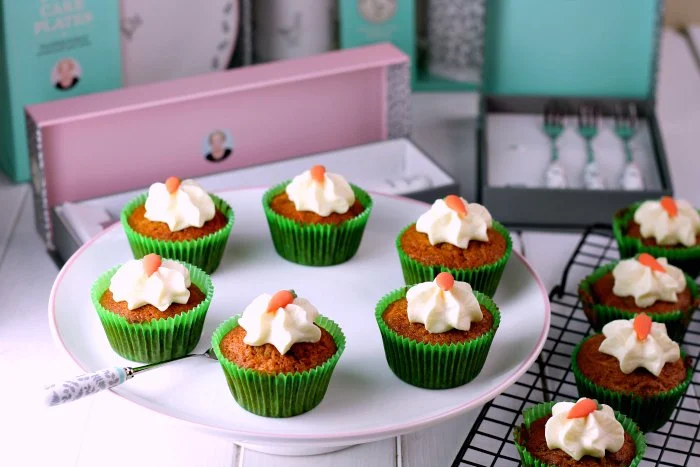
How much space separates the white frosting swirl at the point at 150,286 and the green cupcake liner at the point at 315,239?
0.70 ft

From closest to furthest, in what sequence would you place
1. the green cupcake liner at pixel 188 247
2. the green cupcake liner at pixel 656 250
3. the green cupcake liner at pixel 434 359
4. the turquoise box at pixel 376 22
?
the green cupcake liner at pixel 434 359, the green cupcake liner at pixel 188 247, the green cupcake liner at pixel 656 250, the turquoise box at pixel 376 22

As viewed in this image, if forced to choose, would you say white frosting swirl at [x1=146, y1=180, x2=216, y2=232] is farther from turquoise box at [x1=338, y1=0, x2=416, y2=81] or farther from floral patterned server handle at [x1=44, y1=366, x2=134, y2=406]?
turquoise box at [x1=338, y1=0, x2=416, y2=81]

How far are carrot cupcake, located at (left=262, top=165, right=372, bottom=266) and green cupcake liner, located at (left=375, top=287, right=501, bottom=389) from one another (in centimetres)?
23

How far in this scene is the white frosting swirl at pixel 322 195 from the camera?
5.27ft

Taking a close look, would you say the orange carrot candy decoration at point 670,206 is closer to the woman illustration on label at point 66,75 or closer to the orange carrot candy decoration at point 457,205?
the orange carrot candy decoration at point 457,205

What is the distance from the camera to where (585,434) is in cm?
127

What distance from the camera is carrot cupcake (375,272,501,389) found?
135cm

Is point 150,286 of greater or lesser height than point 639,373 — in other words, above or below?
above

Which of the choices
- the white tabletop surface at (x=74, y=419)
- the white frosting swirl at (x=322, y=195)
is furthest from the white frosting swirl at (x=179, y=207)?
the white tabletop surface at (x=74, y=419)

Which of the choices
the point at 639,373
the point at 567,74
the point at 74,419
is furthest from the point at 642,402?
the point at 567,74

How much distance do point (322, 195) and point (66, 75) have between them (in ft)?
2.14

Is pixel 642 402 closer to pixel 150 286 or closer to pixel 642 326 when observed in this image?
pixel 642 326

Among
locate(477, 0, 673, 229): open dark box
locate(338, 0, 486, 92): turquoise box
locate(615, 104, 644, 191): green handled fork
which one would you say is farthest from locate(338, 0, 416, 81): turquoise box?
locate(615, 104, 644, 191): green handled fork

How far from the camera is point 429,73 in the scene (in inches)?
97.7
